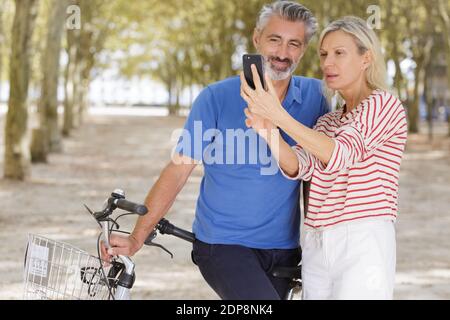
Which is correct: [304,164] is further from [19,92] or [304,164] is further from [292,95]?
[19,92]

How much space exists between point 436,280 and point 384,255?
608cm

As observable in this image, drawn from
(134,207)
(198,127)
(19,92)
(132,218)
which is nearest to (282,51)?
(198,127)

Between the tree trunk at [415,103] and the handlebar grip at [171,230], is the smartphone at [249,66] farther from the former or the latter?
the tree trunk at [415,103]

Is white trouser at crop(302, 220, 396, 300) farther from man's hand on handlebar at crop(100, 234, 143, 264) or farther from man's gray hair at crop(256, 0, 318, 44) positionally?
man's gray hair at crop(256, 0, 318, 44)

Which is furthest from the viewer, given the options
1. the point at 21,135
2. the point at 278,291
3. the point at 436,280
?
the point at 21,135

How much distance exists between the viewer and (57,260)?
3111 millimetres

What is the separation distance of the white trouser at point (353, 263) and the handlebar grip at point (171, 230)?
0.68 metres

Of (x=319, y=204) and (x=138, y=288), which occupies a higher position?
(x=319, y=204)

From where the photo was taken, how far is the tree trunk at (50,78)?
2126 centimetres

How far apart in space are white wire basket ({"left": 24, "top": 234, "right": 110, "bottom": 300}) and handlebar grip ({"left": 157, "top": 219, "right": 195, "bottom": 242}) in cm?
51

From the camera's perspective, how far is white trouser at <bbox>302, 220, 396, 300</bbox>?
3.00 metres

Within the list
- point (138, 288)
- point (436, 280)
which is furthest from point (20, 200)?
point (436, 280)

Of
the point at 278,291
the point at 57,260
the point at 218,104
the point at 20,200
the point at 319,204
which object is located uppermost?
the point at 218,104

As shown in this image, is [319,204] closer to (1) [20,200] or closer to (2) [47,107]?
(1) [20,200]
